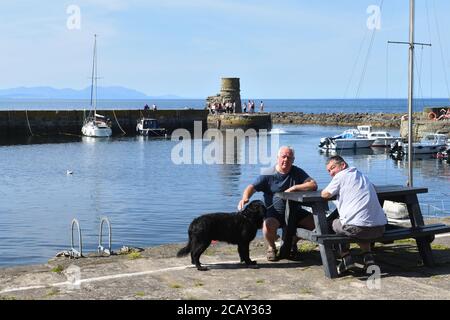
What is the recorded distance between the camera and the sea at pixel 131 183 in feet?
61.4

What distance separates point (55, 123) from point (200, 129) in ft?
59.2

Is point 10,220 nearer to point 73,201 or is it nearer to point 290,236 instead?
point 73,201

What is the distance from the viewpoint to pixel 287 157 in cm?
776

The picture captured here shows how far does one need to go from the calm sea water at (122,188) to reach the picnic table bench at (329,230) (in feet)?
29.3

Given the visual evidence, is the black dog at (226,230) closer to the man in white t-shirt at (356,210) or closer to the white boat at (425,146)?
the man in white t-shirt at (356,210)

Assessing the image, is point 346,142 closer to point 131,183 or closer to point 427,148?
point 427,148

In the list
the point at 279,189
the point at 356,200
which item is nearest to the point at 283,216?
the point at 279,189

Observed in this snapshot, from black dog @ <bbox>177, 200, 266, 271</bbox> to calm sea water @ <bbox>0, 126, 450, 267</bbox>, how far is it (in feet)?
27.9

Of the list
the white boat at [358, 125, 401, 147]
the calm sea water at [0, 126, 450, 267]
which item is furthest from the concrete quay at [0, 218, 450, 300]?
the white boat at [358, 125, 401, 147]

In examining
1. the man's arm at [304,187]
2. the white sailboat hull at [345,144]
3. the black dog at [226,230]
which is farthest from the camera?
the white sailboat hull at [345,144]
